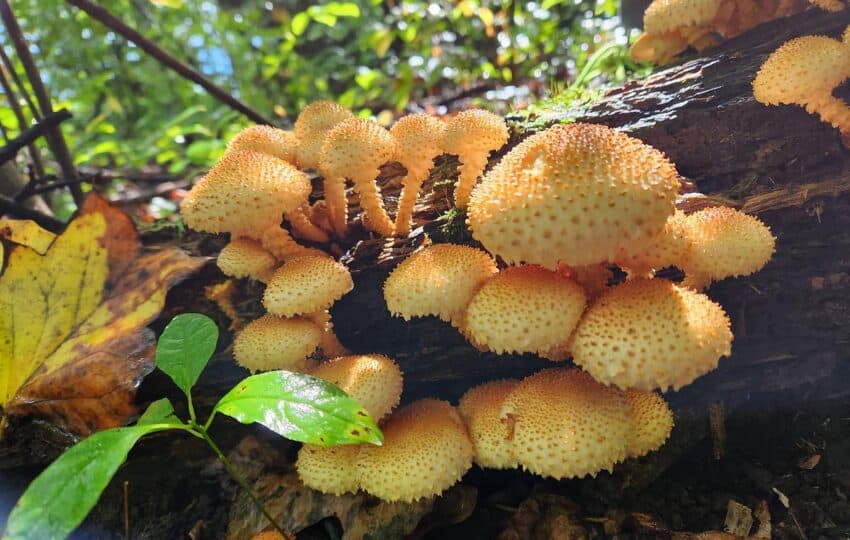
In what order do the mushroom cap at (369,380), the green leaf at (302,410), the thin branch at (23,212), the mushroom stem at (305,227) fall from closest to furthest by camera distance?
the green leaf at (302,410) < the mushroom cap at (369,380) < the mushroom stem at (305,227) < the thin branch at (23,212)

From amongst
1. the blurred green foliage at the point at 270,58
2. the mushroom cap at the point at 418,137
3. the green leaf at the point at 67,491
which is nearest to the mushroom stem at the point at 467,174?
the mushroom cap at the point at 418,137

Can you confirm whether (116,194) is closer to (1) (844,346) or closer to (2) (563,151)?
(2) (563,151)

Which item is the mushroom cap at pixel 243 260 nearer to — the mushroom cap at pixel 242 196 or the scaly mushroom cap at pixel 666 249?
the mushroom cap at pixel 242 196

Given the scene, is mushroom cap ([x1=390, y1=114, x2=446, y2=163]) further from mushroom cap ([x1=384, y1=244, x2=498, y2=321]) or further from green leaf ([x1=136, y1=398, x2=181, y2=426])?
green leaf ([x1=136, y1=398, x2=181, y2=426])

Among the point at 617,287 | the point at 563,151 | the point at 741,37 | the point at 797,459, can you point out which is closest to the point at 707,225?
the point at 617,287

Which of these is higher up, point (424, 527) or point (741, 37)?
point (741, 37)

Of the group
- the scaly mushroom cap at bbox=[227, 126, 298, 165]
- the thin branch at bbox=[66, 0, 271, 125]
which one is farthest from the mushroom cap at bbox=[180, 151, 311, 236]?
the thin branch at bbox=[66, 0, 271, 125]
